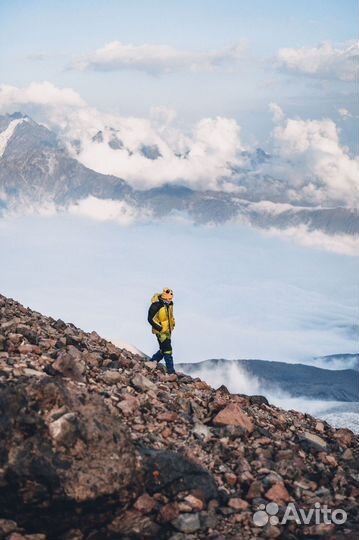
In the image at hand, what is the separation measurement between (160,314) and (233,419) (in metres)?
7.79

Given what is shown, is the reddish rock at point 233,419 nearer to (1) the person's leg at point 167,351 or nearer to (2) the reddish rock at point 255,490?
(2) the reddish rock at point 255,490

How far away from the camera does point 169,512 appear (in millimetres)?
12805

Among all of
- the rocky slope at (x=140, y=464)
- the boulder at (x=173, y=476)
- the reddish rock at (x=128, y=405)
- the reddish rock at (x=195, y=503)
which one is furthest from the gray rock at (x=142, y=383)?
the reddish rock at (x=195, y=503)

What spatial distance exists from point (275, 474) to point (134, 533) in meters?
3.67

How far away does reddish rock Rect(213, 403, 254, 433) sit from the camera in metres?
16.4

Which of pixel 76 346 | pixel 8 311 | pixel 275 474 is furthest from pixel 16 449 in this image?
pixel 8 311

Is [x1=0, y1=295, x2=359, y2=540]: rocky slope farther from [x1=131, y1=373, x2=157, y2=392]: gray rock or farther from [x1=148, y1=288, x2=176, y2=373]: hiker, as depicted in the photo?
[x1=148, y1=288, x2=176, y2=373]: hiker

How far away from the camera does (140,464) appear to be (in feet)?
43.1

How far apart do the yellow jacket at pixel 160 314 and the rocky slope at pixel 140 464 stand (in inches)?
243

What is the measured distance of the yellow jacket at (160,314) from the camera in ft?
77.8

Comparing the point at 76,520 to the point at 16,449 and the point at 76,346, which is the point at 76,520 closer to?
the point at 16,449

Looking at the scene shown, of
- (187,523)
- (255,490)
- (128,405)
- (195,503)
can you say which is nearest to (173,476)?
(195,503)

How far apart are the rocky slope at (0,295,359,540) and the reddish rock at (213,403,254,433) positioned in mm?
32

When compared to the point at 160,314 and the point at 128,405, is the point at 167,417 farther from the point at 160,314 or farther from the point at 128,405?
the point at 160,314
